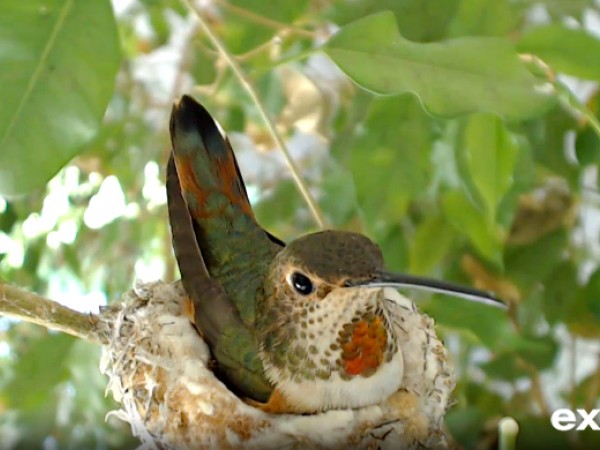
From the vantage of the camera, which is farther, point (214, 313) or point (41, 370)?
point (41, 370)

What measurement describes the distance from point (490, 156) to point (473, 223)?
21 centimetres

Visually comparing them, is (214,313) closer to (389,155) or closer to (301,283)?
(301,283)

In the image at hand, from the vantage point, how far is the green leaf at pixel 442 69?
0.53 meters

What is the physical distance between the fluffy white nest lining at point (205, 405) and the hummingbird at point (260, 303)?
2cm

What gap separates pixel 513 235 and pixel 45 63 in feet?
2.98

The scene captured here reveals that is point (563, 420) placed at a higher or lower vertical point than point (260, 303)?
lower

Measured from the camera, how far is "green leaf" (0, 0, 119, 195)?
0.49 meters

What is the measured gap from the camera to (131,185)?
1239mm

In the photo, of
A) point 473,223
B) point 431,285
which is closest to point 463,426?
point 473,223

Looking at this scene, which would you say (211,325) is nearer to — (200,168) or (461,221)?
(200,168)

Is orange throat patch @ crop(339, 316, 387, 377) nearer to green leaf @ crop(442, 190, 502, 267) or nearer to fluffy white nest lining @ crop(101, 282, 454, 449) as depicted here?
fluffy white nest lining @ crop(101, 282, 454, 449)

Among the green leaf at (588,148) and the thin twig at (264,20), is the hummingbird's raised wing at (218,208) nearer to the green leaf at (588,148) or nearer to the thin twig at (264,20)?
the thin twig at (264,20)

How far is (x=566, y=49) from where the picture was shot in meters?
0.61

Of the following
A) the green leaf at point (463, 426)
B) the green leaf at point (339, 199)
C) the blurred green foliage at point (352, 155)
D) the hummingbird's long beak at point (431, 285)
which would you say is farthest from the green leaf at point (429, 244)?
the hummingbird's long beak at point (431, 285)
